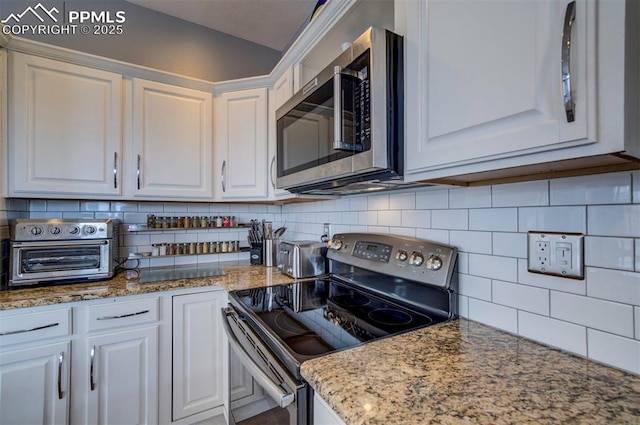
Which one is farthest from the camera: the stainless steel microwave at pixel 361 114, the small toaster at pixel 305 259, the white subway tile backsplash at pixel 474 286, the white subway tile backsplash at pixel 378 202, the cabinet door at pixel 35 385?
the small toaster at pixel 305 259

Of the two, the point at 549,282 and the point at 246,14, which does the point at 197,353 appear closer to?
the point at 549,282

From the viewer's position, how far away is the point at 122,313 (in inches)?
58.1

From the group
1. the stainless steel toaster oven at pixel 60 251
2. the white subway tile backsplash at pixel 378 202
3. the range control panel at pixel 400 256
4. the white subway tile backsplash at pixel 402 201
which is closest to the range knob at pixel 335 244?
the range control panel at pixel 400 256

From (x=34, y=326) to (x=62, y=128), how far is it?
1.04 metres

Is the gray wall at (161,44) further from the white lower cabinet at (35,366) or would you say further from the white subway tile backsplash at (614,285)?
the white subway tile backsplash at (614,285)

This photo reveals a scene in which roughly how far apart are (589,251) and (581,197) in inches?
5.4

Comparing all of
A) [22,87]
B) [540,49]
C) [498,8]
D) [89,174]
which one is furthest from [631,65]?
[22,87]

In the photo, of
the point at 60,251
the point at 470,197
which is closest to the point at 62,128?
the point at 60,251

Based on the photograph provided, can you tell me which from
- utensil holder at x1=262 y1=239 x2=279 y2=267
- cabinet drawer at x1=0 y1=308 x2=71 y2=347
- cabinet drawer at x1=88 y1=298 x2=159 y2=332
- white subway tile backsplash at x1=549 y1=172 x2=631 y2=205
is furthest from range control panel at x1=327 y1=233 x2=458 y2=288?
cabinet drawer at x1=0 y1=308 x2=71 y2=347

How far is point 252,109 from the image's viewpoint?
6.53ft

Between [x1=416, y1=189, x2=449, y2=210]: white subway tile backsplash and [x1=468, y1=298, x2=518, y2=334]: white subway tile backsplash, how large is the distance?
360 millimetres

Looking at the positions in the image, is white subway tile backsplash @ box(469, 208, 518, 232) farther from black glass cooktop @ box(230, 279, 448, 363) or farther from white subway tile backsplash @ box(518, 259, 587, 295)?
black glass cooktop @ box(230, 279, 448, 363)

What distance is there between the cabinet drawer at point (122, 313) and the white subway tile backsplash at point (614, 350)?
5.81 ft

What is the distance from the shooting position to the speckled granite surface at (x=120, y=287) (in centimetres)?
132
